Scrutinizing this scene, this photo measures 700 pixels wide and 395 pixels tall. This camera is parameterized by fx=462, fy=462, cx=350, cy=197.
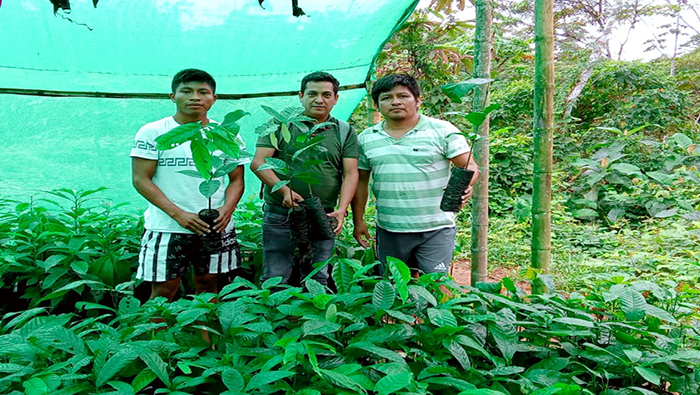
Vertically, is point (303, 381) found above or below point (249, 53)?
below

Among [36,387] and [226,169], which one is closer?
[36,387]

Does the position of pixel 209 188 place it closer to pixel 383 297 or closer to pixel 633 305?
pixel 383 297

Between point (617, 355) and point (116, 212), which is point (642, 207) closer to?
point (617, 355)

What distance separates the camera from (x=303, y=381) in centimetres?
102

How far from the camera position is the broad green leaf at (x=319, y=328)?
1038mm

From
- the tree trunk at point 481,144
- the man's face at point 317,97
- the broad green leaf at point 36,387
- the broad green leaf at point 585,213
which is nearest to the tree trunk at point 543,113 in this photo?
the tree trunk at point 481,144

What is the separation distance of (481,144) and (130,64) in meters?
2.39

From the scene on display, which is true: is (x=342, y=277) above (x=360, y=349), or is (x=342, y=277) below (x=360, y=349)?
above

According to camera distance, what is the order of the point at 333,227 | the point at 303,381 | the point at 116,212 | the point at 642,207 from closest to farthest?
the point at 303,381 < the point at 333,227 < the point at 116,212 < the point at 642,207

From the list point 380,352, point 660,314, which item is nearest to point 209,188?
point 380,352

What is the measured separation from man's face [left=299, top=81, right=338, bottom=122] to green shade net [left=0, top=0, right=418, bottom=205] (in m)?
0.89

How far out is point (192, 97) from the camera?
207 cm

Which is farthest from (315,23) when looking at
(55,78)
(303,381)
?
(303,381)

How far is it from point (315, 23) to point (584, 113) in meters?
6.40
